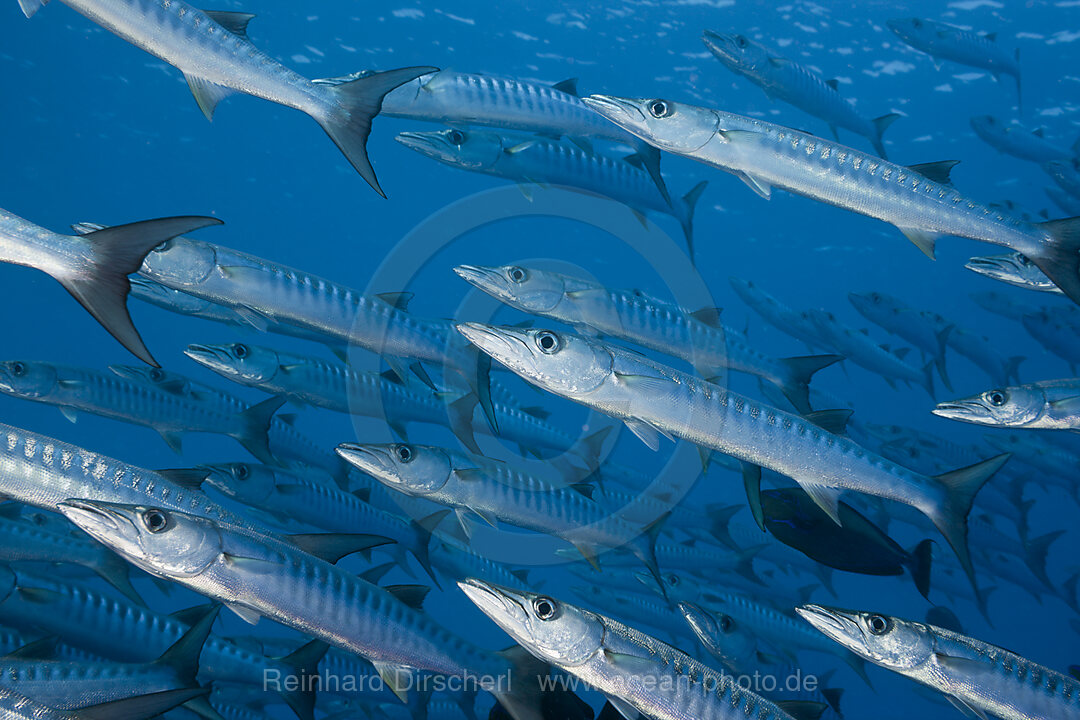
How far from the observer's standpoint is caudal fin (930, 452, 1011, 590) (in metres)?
3.59

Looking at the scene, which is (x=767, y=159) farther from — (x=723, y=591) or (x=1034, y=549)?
(x=1034, y=549)

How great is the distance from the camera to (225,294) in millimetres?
4641

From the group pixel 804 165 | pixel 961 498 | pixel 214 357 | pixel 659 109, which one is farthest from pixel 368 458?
pixel 961 498

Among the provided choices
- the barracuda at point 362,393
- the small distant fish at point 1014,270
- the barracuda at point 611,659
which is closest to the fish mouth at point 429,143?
the barracuda at point 362,393

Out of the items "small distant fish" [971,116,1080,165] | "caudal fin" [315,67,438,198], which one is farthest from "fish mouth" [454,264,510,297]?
"small distant fish" [971,116,1080,165]

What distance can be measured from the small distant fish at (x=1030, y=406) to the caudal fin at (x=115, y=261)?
427cm

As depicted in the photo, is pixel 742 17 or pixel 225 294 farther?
pixel 742 17

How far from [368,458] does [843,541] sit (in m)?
3.08

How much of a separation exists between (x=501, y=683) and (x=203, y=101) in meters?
3.58

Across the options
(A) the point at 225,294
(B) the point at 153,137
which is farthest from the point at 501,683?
(B) the point at 153,137

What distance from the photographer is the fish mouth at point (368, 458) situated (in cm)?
444

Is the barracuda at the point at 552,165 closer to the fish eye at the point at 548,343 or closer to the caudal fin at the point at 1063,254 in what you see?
the caudal fin at the point at 1063,254

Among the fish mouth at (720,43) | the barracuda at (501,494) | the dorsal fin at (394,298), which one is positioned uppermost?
the fish mouth at (720,43)

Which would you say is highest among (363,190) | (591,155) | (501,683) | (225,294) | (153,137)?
(591,155)
